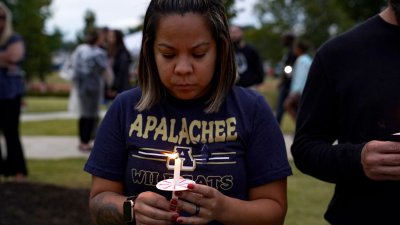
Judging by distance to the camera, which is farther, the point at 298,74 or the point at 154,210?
the point at 298,74

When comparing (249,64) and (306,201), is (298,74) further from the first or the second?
(306,201)

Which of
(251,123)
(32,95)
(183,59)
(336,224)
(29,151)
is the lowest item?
(32,95)

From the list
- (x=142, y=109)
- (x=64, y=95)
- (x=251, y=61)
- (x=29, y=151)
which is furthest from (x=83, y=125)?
(x=64, y=95)

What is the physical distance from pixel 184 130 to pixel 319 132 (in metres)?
0.56

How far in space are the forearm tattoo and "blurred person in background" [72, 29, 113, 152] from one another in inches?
293

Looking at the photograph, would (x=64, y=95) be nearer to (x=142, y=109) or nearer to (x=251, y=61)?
(x=251, y=61)

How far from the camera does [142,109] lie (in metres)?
2.09

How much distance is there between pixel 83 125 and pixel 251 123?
25.8 ft

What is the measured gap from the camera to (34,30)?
4619 centimetres

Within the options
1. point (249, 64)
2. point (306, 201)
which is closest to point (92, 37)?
point (249, 64)

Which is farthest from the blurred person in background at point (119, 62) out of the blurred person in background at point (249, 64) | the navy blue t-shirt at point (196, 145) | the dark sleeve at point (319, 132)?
the navy blue t-shirt at point (196, 145)

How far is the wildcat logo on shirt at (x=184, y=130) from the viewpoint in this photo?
6.61 feet

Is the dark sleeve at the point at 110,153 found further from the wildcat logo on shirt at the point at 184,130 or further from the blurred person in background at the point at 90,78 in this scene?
→ the blurred person in background at the point at 90,78

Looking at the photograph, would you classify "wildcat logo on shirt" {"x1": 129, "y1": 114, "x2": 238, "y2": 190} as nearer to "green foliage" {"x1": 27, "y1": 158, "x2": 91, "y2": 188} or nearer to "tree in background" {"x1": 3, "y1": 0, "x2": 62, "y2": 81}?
"green foliage" {"x1": 27, "y1": 158, "x2": 91, "y2": 188}
